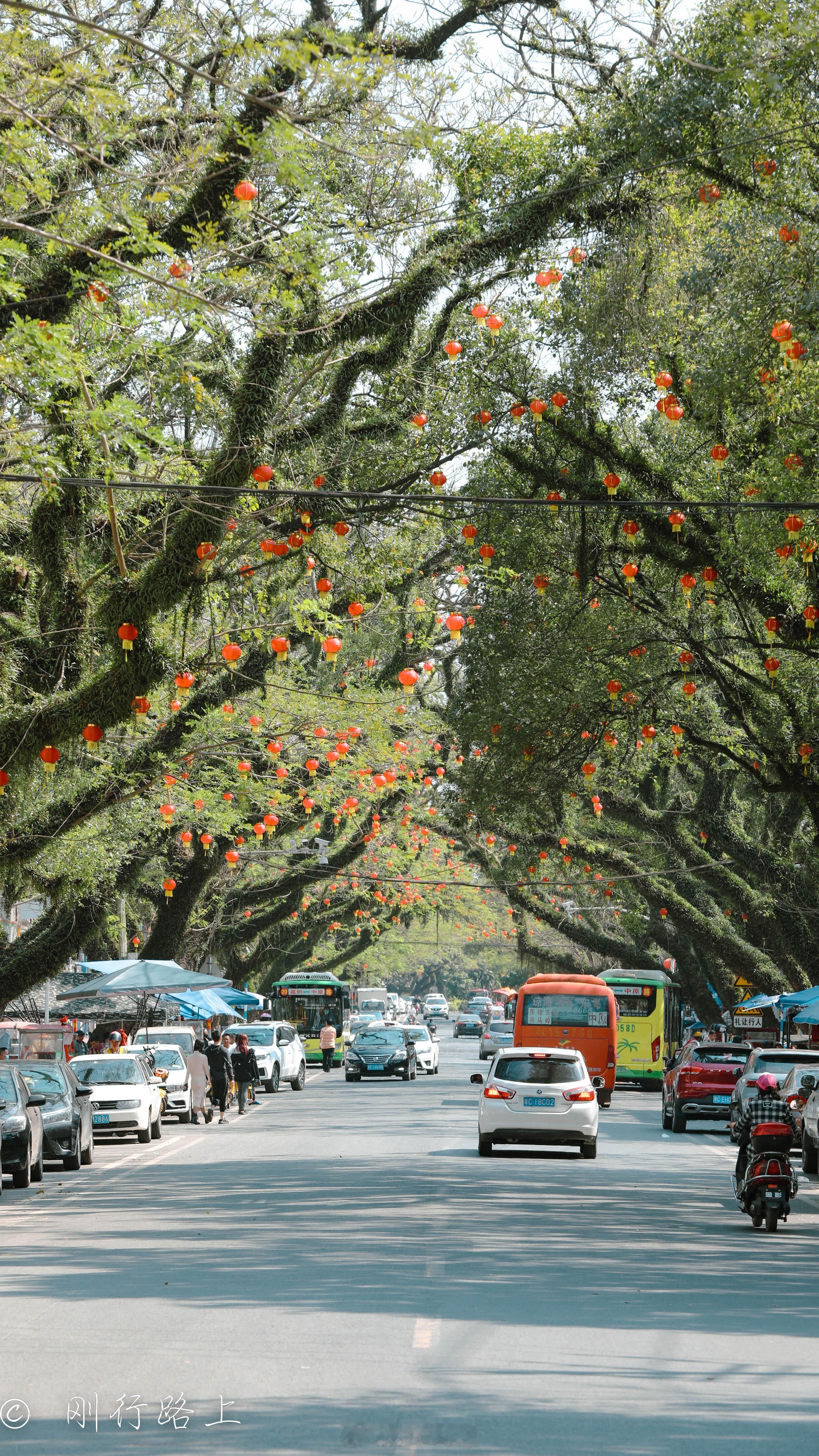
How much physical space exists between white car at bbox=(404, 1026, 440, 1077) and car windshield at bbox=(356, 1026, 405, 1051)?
513 mm

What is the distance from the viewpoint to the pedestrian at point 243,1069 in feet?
109

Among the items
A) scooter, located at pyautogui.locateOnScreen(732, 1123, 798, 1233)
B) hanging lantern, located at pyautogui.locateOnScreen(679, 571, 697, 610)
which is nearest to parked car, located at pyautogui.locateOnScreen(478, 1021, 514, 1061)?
hanging lantern, located at pyautogui.locateOnScreen(679, 571, 697, 610)

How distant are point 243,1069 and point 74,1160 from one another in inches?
441

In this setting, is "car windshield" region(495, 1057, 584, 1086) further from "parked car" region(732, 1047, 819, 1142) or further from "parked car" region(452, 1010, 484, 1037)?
"parked car" region(452, 1010, 484, 1037)

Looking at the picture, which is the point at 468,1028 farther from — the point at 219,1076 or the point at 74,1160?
the point at 74,1160

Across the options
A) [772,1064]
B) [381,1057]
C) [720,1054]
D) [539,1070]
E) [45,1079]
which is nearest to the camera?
[539,1070]

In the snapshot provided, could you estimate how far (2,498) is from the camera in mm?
17766

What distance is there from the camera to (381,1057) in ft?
149

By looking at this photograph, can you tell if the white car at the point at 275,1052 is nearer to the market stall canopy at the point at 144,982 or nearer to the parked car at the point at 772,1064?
the market stall canopy at the point at 144,982

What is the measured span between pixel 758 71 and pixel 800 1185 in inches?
569

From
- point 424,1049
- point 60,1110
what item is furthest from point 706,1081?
point 424,1049

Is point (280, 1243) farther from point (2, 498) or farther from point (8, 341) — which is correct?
point (2, 498)

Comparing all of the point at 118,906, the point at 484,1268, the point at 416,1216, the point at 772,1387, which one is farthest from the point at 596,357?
the point at 118,906

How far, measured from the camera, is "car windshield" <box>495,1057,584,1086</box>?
21859 millimetres
